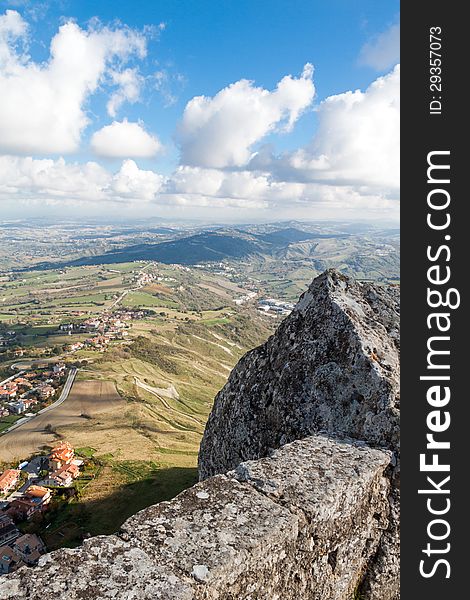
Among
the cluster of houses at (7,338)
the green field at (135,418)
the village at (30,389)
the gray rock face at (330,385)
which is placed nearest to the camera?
the gray rock face at (330,385)

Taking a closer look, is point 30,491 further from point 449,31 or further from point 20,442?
point 449,31

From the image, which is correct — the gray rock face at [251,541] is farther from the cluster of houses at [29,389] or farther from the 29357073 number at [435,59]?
the cluster of houses at [29,389]

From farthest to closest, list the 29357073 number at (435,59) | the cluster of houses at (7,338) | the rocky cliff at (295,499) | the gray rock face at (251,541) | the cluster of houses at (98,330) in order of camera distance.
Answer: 1. the cluster of houses at (7,338)
2. the cluster of houses at (98,330)
3. the 29357073 number at (435,59)
4. the rocky cliff at (295,499)
5. the gray rock face at (251,541)

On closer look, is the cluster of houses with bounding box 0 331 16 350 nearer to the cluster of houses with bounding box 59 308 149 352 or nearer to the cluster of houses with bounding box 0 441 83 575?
the cluster of houses with bounding box 59 308 149 352

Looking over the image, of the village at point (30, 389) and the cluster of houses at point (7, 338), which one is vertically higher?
the cluster of houses at point (7, 338)

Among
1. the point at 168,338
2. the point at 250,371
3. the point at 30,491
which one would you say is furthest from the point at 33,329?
the point at 250,371

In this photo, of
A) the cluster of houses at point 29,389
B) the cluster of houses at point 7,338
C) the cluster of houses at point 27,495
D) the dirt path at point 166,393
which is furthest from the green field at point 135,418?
the cluster of houses at point 29,389
